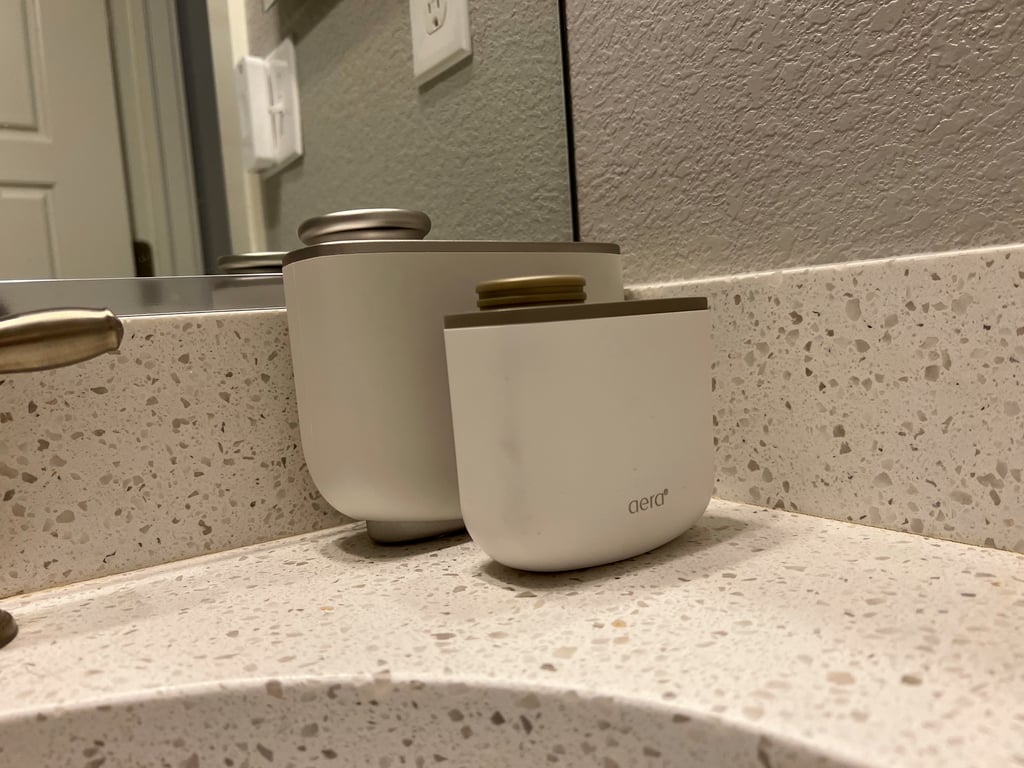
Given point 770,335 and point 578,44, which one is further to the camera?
point 578,44

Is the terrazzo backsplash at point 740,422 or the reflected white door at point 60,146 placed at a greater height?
the reflected white door at point 60,146

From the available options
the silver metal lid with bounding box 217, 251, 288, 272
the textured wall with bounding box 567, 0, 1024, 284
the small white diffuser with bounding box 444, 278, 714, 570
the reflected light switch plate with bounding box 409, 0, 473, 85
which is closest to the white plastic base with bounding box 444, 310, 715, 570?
the small white diffuser with bounding box 444, 278, 714, 570

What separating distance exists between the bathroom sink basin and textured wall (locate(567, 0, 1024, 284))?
0.29 m

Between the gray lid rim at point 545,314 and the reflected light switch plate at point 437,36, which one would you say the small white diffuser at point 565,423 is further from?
the reflected light switch plate at point 437,36

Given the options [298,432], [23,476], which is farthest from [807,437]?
[23,476]

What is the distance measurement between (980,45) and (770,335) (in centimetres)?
17

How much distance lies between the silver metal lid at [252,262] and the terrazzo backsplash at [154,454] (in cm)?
9

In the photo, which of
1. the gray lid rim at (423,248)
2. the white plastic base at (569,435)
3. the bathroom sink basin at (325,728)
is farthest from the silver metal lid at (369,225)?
the bathroom sink basin at (325,728)

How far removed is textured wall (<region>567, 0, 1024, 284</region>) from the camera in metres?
0.35

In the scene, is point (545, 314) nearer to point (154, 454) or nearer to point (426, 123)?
point (154, 454)

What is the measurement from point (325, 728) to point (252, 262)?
1.26ft

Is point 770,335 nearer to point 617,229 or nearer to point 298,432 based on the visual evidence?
point 617,229

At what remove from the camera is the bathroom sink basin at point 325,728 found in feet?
0.87

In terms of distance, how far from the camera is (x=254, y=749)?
0.29 meters
